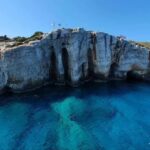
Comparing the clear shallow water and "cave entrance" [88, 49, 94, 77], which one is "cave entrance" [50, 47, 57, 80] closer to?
the clear shallow water

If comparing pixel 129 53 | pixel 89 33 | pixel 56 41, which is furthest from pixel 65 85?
pixel 129 53

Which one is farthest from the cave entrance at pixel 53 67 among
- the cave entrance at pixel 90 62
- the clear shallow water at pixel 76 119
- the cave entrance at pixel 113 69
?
the cave entrance at pixel 113 69

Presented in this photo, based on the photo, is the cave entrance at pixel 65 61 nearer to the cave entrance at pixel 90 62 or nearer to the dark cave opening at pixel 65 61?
the dark cave opening at pixel 65 61

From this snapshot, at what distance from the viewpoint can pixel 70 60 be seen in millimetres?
41625

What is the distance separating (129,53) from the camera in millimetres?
45750

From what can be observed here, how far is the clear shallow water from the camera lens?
2340 cm

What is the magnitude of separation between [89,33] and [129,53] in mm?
9202

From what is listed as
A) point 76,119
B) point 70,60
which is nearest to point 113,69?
point 70,60

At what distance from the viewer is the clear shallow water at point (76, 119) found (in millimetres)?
23402

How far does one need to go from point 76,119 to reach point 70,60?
15.4 m

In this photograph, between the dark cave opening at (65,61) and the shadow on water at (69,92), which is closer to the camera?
the shadow on water at (69,92)

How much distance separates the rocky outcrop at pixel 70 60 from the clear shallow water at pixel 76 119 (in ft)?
9.78

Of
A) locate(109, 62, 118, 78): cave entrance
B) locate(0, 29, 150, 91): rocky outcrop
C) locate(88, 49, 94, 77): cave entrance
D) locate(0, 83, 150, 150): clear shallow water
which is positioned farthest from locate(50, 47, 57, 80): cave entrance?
locate(109, 62, 118, 78): cave entrance

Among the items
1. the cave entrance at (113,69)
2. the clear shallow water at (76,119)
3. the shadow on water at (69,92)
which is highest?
the cave entrance at (113,69)
